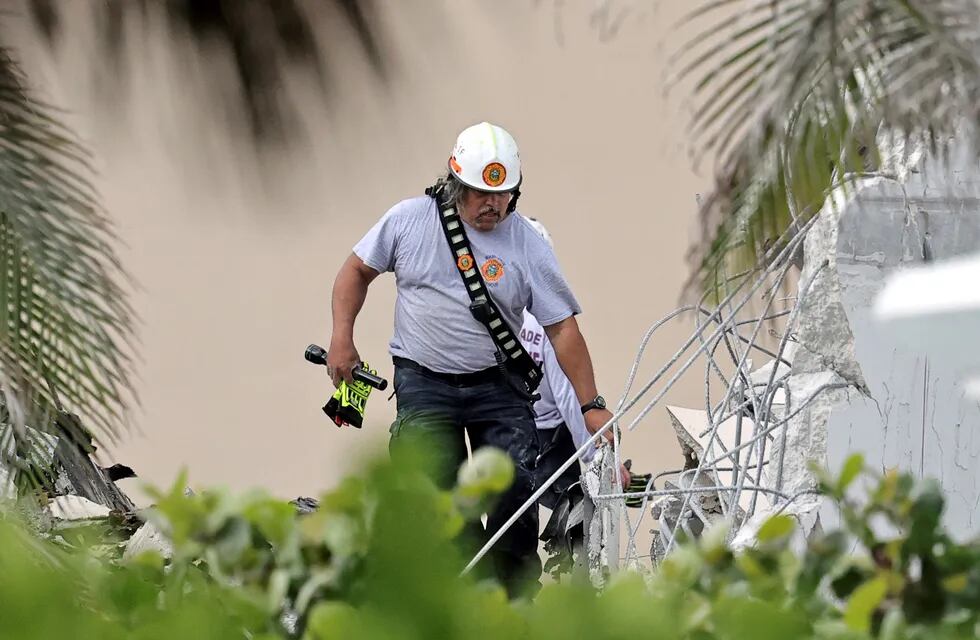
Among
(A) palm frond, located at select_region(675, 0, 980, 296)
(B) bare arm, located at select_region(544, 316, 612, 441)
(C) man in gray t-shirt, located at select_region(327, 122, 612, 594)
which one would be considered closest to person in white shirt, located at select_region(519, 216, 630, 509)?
(B) bare arm, located at select_region(544, 316, 612, 441)

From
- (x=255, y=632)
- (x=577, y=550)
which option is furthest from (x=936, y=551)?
(x=577, y=550)

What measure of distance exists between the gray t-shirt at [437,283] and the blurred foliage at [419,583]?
3555mm

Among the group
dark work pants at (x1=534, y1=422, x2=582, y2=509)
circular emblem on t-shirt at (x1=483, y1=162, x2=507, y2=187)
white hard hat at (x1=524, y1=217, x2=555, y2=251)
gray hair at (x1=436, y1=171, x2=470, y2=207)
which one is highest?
circular emblem on t-shirt at (x1=483, y1=162, x2=507, y2=187)

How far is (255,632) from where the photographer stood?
1.37 metres

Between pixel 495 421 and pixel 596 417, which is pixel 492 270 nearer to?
pixel 495 421

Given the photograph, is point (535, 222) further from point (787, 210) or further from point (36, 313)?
point (36, 313)

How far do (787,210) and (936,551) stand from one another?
4.41 ft

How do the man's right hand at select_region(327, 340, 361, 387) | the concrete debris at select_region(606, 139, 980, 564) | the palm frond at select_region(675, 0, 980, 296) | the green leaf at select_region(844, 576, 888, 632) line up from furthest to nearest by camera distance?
the man's right hand at select_region(327, 340, 361, 387) < the concrete debris at select_region(606, 139, 980, 564) < the palm frond at select_region(675, 0, 980, 296) < the green leaf at select_region(844, 576, 888, 632)

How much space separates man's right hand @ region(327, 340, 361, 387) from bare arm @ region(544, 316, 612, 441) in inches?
28.2

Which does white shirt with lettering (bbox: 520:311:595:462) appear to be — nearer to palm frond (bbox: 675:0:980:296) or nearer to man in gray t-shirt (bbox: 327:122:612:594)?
man in gray t-shirt (bbox: 327:122:612:594)

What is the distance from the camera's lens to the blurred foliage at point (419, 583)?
997 mm

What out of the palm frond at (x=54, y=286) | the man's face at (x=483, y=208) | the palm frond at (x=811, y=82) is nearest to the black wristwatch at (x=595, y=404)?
the man's face at (x=483, y=208)

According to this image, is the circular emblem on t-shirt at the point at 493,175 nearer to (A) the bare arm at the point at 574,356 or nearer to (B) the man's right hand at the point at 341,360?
(A) the bare arm at the point at 574,356

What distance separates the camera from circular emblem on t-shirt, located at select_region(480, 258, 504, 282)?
17.5 ft
